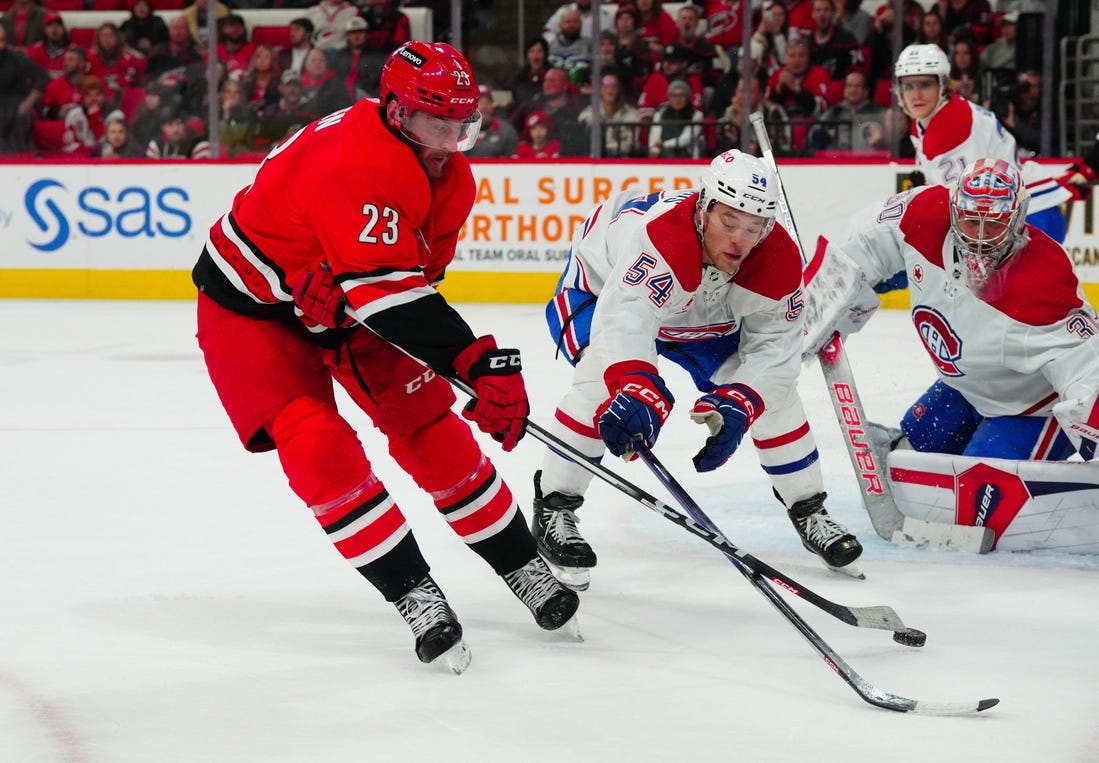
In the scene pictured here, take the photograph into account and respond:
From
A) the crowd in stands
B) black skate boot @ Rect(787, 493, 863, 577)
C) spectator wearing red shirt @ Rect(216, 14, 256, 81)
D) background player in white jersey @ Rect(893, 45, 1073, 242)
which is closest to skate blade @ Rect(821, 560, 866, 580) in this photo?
black skate boot @ Rect(787, 493, 863, 577)

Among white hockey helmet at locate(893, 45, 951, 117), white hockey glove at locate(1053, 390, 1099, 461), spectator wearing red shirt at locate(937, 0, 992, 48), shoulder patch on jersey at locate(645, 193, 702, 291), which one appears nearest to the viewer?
shoulder patch on jersey at locate(645, 193, 702, 291)

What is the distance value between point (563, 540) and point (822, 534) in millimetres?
545

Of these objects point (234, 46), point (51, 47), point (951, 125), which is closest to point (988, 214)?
point (951, 125)

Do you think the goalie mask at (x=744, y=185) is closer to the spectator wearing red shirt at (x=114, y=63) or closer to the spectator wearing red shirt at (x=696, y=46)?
the spectator wearing red shirt at (x=696, y=46)

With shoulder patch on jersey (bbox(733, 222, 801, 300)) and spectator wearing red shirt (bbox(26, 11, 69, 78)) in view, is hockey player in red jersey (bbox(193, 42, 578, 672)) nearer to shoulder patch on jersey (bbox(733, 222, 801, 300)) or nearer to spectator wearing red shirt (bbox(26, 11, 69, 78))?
shoulder patch on jersey (bbox(733, 222, 801, 300))

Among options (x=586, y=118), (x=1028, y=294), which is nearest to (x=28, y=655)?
(x=1028, y=294)

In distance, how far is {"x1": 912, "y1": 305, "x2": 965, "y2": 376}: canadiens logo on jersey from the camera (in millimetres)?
3270

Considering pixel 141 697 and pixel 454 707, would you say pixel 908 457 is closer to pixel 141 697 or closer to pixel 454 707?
pixel 454 707

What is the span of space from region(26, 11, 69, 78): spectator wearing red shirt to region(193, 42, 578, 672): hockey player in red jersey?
22.0ft

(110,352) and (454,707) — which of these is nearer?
(454,707)

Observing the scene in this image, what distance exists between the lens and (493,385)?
232 cm

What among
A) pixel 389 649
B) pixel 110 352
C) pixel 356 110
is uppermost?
pixel 356 110

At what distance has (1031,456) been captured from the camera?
341 centimetres

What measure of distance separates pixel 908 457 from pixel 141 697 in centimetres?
176
